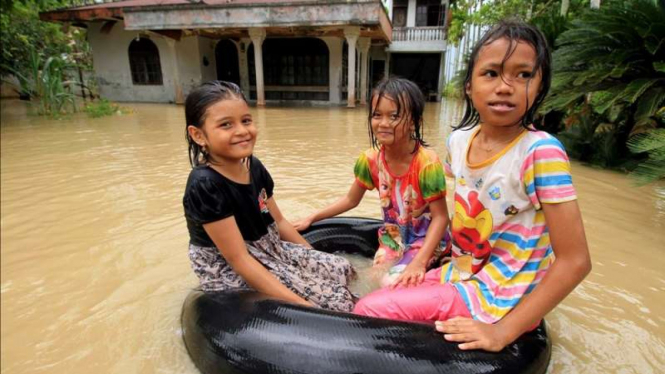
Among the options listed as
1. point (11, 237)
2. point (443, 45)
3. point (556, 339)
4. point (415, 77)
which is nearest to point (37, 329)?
point (11, 237)

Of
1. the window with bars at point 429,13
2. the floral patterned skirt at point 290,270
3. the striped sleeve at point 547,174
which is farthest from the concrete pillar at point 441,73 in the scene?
the striped sleeve at point 547,174

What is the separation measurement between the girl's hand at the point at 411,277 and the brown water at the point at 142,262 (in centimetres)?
64

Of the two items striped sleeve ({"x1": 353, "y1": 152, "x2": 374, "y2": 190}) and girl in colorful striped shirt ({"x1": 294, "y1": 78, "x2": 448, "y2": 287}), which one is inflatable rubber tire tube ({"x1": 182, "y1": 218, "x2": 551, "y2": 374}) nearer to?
girl in colorful striped shirt ({"x1": 294, "y1": 78, "x2": 448, "y2": 287})

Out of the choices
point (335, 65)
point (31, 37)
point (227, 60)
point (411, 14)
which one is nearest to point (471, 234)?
point (335, 65)

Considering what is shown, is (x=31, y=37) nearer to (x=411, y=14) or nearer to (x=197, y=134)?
(x=411, y=14)

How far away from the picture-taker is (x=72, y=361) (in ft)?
5.44

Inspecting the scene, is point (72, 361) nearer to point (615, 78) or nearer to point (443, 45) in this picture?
point (615, 78)

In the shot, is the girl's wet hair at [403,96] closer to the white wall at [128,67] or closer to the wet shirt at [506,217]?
the wet shirt at [506,217]

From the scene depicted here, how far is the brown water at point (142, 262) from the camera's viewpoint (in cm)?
173

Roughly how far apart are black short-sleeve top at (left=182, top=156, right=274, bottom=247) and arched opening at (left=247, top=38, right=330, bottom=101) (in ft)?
43.1

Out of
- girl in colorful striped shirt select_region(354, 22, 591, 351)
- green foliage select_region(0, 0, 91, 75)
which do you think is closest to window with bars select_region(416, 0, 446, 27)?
green foliage select_region(0, 0, 91, 75)

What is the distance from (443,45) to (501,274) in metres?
18.2

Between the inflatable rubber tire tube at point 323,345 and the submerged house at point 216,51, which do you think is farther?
the submerged house at point 216,51

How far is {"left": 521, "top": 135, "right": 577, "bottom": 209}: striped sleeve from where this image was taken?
1.16 metres
